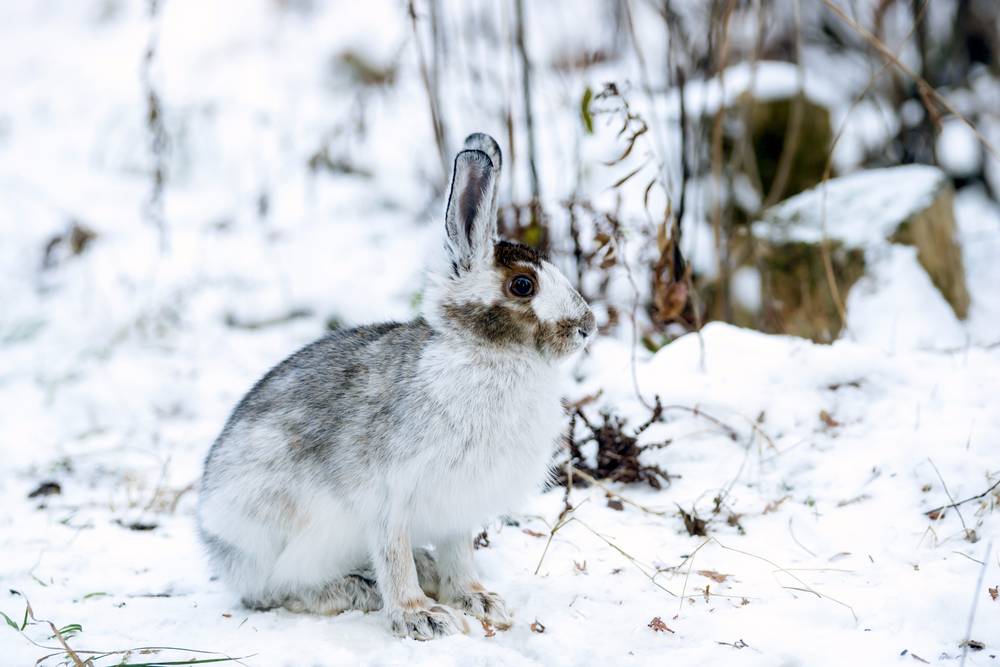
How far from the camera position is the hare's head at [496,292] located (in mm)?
2762

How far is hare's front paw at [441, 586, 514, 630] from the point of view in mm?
2768

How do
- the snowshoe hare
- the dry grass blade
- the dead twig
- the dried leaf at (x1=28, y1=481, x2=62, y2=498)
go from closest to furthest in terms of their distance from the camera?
the snowshoe hare < the dead twig < the dry grass blade < the dried leaf at (x1=28, y1=481, x2=62, y2=498)

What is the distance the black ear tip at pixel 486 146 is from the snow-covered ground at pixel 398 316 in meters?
0.32

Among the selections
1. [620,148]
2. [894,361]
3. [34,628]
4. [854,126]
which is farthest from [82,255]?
[854,126]

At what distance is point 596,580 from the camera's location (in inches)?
117

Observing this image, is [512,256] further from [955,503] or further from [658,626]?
[955,503]

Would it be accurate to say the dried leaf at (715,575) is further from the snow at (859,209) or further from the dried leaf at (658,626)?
the snow at (859,209)

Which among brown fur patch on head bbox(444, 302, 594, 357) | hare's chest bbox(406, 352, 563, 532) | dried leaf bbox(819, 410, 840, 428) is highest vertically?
brown fur patch on head bbox(444, 302, 594, 357)

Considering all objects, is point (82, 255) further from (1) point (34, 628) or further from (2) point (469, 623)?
(2) point (469, 623)

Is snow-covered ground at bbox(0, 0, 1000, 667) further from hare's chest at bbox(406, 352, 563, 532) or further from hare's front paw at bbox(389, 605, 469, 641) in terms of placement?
hare's chest at bbox(406, 352, 563, 532)

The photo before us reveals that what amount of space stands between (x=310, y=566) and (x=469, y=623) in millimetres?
509

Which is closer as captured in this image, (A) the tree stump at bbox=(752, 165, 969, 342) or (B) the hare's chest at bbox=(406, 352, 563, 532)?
(B) the hare's chest at bbox=(406, 352, 563, 532)

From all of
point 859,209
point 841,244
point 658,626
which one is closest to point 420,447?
point 658,626

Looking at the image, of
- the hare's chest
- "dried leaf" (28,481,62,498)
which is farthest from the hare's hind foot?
"dried leaf" (28,481,62,498)
